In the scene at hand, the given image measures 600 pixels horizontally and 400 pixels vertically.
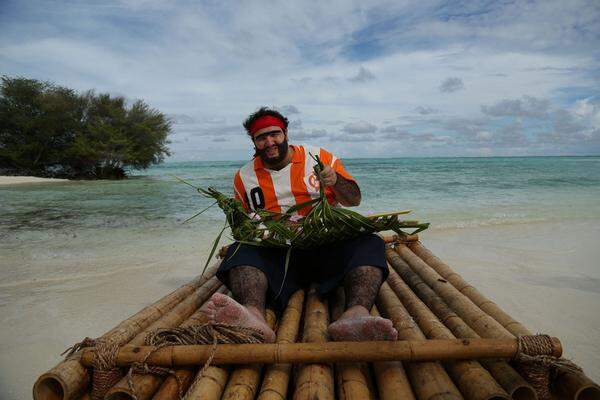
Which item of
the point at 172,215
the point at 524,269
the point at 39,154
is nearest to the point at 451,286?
the point at 524,269

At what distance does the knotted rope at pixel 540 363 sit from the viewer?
1734 millimetres

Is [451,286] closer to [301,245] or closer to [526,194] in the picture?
[301,245]

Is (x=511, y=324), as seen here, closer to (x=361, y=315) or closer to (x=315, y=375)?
(x=361, y=315)

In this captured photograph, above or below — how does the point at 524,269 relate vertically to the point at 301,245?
below

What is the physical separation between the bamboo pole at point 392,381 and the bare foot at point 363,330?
0.43 ft

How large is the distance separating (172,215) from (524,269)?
8.07m

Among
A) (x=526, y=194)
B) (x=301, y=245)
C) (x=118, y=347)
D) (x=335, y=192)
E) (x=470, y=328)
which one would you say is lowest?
(x=526, y=194)

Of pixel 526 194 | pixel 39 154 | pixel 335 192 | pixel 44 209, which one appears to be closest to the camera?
pixel 335 192

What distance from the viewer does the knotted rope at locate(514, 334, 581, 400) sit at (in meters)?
1.73

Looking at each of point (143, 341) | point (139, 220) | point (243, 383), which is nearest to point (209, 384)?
point (243, 383)

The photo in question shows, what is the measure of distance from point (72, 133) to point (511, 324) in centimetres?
3128

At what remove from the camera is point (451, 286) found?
2869mm

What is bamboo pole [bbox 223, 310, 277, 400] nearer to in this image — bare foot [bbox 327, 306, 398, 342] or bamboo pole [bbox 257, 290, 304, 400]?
bamboo pole [bbox 257, 290, 304, 400]

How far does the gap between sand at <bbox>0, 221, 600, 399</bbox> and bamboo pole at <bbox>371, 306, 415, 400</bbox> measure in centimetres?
172
